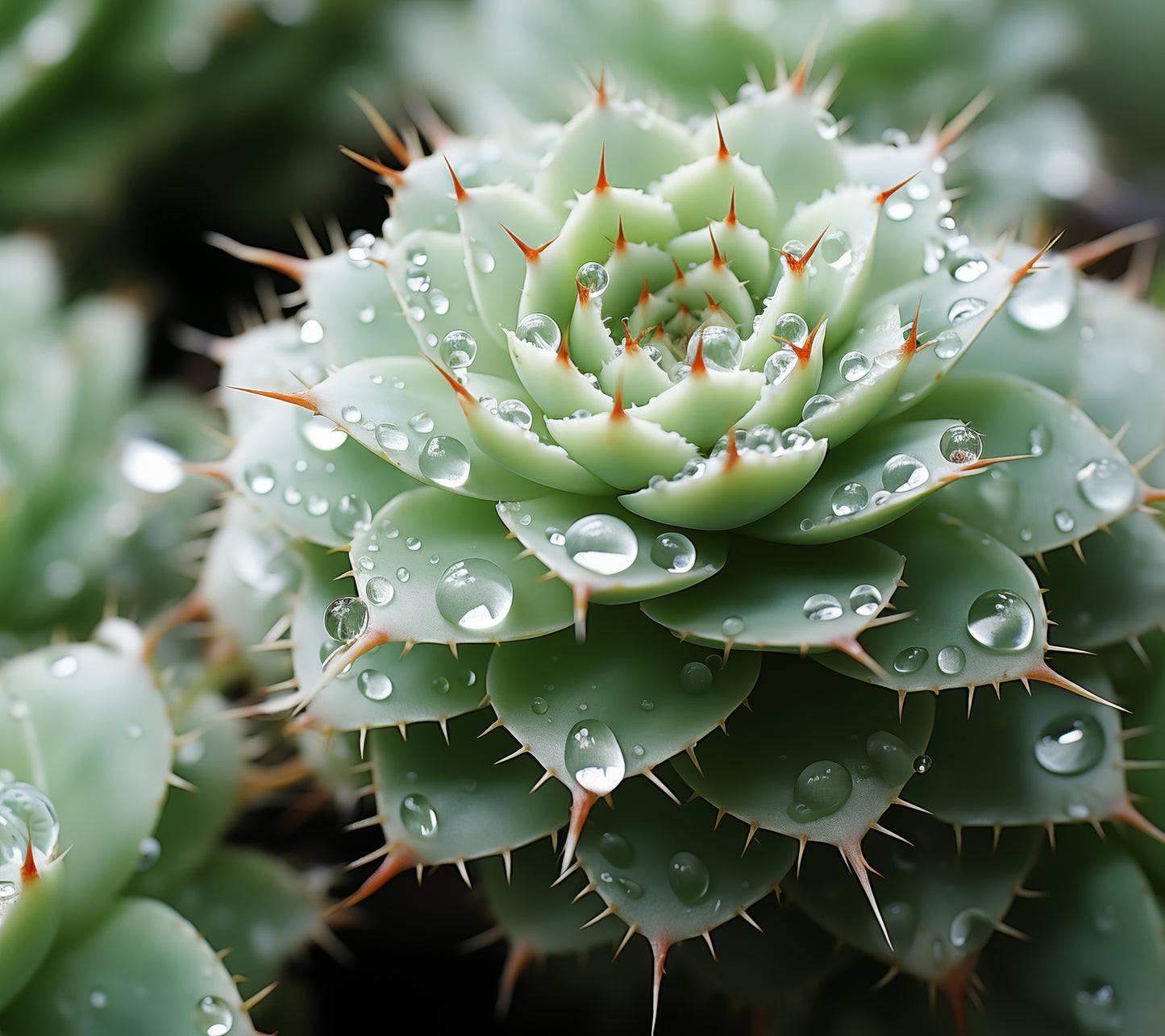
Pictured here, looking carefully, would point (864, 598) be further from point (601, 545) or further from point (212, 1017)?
point (212, 1017)

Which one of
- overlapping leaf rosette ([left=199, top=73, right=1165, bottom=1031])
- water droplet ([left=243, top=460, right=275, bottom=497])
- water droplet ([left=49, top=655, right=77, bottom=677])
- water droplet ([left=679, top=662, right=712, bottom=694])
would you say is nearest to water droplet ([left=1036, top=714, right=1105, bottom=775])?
overlapping leaf rosette ([left=199, top=73, right=1165, bottom=1031])

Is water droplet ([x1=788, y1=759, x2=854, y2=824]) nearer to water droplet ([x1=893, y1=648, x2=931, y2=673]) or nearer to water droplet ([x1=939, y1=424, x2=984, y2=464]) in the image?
water droplet ([x1=893, y1=648, x2=931, y2=673])

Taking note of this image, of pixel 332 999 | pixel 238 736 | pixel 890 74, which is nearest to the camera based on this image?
pixel 238 736

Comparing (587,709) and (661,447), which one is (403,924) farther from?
(661,447)

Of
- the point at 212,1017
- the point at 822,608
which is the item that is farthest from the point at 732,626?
the point at 212,1017

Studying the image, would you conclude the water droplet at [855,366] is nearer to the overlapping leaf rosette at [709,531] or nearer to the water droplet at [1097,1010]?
the overlapping leaf rosette at [709,531]

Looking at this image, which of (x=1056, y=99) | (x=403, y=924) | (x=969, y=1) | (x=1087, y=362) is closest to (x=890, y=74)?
(x=969, y=1)
